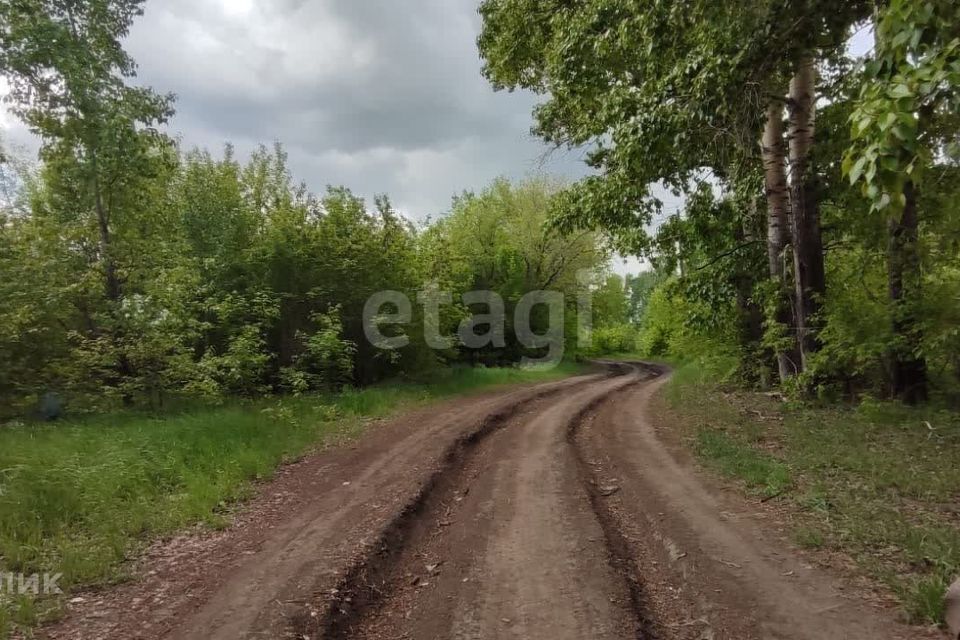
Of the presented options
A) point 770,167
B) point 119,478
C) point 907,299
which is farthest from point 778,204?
point 119,478

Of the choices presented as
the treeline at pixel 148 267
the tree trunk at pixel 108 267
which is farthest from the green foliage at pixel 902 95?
the tree trunk at pixel 108 267

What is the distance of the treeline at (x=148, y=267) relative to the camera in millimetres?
9453

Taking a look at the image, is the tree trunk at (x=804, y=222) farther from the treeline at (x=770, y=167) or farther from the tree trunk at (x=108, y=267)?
the tree trunk at (x=108, y=267)

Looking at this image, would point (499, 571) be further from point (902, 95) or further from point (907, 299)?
point (907, 299)

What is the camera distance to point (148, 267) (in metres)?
11.4

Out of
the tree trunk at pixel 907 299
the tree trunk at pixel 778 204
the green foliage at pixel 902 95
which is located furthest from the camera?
the tree trunk at pixel 778 204

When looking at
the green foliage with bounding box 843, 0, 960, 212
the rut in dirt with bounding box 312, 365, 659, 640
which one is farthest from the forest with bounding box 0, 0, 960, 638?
the rut in dirt with bounding box 312, 365, 659, 640

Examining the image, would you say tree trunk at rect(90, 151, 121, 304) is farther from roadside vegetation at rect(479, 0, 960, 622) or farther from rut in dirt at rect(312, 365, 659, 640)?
roadside vegetation at rect(479, 0, 960, 622)

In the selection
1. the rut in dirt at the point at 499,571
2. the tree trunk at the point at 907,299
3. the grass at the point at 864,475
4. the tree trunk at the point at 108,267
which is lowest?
the rut in dirt at the point at 499,571

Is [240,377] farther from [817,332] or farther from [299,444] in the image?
[817,332]

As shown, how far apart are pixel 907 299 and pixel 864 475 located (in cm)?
400

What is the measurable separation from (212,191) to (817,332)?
18.4m

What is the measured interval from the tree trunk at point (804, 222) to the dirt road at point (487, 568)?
13.8 feet

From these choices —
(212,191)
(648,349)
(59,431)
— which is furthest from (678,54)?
(648,349)
